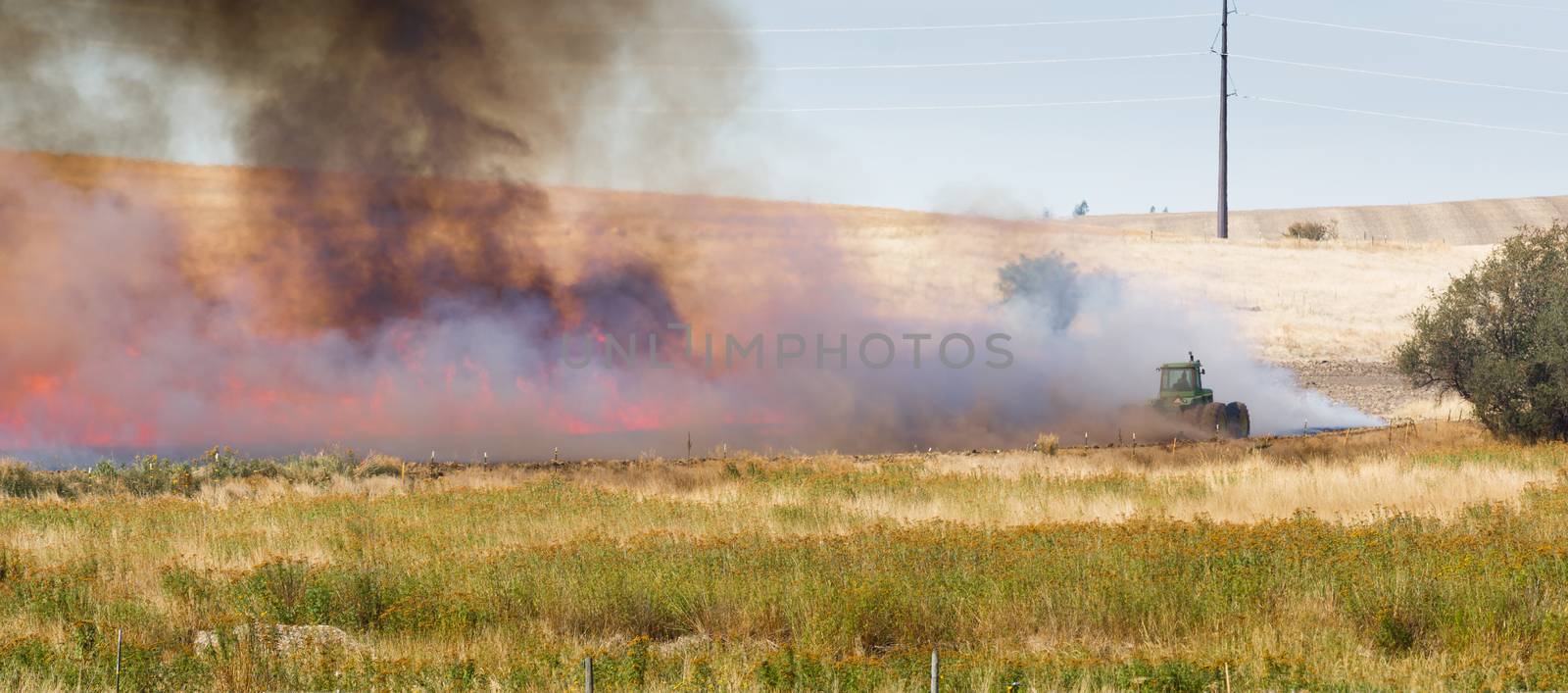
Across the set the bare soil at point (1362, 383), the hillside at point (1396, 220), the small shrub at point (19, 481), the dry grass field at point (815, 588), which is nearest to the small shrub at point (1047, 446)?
the dry grass field at point (815, 588)

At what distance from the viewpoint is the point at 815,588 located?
14.3 meters

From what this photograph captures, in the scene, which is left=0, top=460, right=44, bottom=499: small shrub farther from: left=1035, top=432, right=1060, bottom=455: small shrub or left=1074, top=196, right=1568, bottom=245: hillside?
left=1074, top=196, right=1568, bottom=245: hillside

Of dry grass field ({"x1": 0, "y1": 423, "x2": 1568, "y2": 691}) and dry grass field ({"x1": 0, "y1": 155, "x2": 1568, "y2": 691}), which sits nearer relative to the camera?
dry grass field ({"x1": 0, "y1": 423, "x2": 1568, "y2": 691})

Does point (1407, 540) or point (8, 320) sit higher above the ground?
point (8, 320)

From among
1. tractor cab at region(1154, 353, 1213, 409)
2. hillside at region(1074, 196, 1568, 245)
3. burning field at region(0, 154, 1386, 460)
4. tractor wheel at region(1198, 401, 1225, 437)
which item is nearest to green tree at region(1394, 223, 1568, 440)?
tractor wheel at region(1198, 401, 1225, 437)

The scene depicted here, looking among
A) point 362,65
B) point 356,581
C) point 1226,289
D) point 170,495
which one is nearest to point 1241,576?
point 356,581

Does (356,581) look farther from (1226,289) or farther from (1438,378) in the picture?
(1226,289)

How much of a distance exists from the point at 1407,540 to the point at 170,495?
70.0 feet

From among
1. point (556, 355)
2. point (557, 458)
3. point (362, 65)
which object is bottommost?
point (557, 458)

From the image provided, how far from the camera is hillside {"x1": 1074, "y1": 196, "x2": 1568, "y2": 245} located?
126000 mm

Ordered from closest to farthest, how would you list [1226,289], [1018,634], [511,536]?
[1018,634], [511,536], [1226,289]

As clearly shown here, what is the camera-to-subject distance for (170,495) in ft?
84.1

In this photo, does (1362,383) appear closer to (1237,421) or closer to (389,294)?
(1237,421)

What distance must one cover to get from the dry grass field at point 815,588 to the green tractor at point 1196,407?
14.0 meters
